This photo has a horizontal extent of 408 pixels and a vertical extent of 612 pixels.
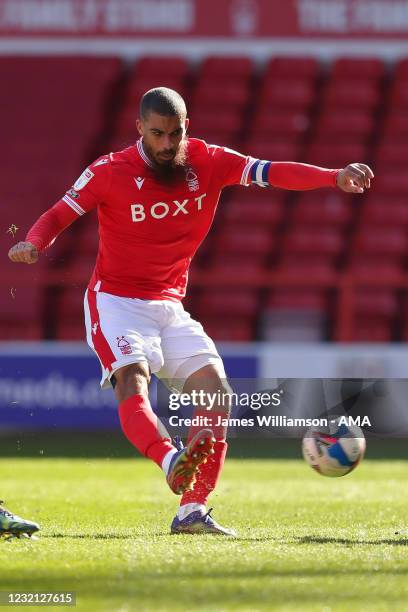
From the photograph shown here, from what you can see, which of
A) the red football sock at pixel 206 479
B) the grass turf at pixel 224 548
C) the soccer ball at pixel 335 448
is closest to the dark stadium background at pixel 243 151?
the grass turf at pixel 224 548

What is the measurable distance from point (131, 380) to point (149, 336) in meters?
0.29

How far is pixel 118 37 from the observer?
15047mm

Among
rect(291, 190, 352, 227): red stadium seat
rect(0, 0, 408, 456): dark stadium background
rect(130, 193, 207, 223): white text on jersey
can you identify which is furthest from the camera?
rect(291, 190, 352, 227): red stadium seat

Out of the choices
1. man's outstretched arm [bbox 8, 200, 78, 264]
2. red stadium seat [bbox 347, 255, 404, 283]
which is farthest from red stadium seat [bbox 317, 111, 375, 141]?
man's outstretched arm [bbox 8, 200, 78, 264]

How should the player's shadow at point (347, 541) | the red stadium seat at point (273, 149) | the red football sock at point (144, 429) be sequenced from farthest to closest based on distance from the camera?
the red stadium seat at point (273, 149)
the red football sock at point (144, 429)
the player's shadow at point (347, 541)

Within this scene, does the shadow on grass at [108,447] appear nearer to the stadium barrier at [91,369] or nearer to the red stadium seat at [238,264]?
the stadium barrier at [91,369]

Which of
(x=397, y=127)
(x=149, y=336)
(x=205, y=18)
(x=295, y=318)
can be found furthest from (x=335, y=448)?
(x=397, y=127)

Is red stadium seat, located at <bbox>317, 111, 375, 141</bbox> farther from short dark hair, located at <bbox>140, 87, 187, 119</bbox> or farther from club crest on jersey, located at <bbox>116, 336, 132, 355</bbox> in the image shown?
club crest on jersey, located at <bbox>116, 336, 132, 355</bbox>

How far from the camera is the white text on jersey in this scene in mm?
5941

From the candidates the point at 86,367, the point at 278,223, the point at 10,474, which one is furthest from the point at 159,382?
the point at 278,223

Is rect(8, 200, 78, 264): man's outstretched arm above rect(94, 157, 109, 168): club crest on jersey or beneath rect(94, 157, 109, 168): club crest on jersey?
beneath

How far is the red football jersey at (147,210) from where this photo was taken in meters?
5.93

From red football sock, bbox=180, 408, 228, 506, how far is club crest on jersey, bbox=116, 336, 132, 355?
17.4 inches

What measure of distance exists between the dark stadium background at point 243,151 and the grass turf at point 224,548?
3593mm
